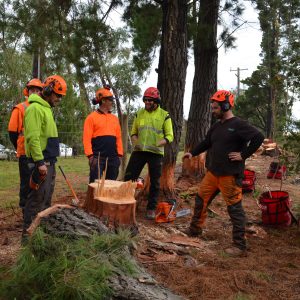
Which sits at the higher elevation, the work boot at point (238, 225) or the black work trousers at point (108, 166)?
the black work trousers at point (108, 166)

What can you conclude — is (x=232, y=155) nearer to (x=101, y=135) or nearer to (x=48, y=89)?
(x=101, y=135)

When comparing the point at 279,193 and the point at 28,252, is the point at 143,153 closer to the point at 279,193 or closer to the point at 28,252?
the point at 279,193

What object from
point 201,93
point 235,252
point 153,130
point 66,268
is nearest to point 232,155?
point 235,252

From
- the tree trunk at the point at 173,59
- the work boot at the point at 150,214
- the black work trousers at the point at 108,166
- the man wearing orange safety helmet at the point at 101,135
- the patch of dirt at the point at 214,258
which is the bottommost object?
the patch of dirt at the point at 214,258

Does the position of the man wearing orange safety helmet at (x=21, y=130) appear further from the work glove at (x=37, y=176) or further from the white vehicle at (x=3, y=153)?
the white vehicle at (x=3, y=153)

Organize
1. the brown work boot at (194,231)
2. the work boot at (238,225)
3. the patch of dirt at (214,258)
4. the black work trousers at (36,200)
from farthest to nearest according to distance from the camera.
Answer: the brown work boot at (194,231)
the work boot at (238,225)
the black work trousers at (36,200)
the patch of dirt at (214,258)

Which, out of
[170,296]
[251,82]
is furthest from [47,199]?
[251,82]

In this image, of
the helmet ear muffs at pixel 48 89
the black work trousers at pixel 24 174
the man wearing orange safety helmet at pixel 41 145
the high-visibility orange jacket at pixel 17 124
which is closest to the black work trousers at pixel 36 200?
the man wearing orange safety helmet at pixel 41 145

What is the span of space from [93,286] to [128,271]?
49 cm

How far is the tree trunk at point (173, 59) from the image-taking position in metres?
7.21

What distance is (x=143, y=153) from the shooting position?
6598mm

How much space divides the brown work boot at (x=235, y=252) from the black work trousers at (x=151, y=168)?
1.62m

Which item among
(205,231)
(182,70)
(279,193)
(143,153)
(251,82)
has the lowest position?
(205,231)

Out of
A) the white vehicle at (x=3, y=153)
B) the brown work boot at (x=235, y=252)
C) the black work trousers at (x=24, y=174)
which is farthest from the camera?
the white vehicle at (x=3, y=153)
